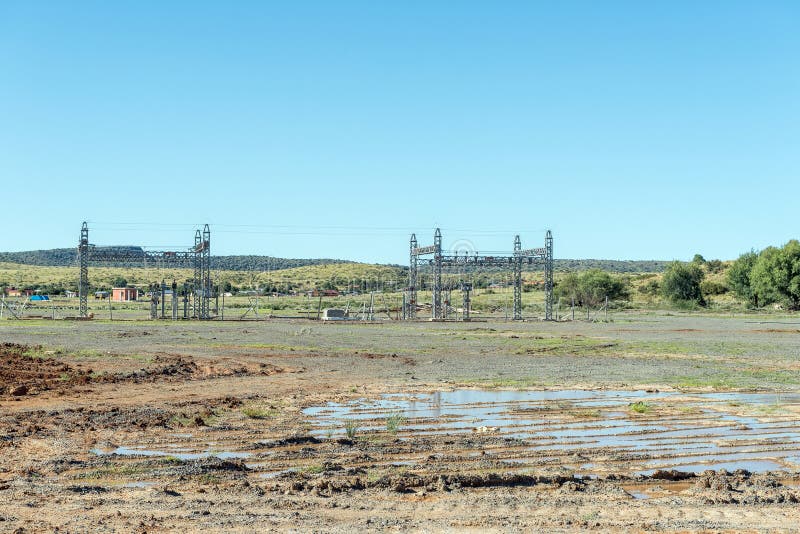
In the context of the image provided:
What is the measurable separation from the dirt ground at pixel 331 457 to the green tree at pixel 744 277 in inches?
2873

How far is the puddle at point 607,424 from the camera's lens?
12680 millimetres

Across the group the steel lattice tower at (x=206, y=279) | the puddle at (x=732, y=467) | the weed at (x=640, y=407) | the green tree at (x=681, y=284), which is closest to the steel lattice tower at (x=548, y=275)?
the steel lattice tower at (x=206, y=279)

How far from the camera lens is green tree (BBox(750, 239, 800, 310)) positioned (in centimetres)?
8881

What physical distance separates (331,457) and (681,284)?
96019mm

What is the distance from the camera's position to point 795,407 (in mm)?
17969

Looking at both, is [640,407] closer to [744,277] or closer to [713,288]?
[744,277]

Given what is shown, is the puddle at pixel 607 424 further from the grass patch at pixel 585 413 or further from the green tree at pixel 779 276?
the green tree at pixel 779 276

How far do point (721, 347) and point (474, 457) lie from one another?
27.6 m

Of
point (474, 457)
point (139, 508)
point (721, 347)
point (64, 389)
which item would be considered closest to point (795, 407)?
point (474, 457)

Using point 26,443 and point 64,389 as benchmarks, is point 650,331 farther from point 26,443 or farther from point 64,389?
point 26,443

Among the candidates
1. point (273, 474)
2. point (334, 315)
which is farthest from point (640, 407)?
point (334, 315)

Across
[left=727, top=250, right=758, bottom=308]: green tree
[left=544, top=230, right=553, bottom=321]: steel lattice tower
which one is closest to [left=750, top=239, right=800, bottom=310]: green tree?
[left=727, top=250, right=758, bottom=308]: green tree

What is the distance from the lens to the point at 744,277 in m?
100

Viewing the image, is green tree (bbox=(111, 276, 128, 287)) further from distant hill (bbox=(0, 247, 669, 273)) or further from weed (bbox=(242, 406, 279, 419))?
weed (bbox=(242, 406, 279, 419))
